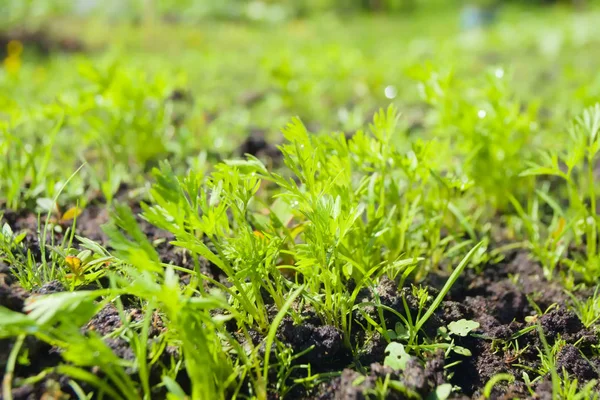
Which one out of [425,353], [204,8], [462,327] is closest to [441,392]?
[425,353]

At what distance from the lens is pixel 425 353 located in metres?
1.39

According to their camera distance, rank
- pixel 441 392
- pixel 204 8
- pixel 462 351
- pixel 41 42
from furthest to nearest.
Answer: pixel 204 8
pixel 41 42
pixel 462 351
pixel 441 392

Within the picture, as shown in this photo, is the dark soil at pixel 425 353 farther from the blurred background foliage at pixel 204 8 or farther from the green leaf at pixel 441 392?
the blurred background foliage at pixel 204 8

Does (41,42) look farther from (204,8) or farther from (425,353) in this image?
(425,353)

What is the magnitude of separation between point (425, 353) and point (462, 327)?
0.47 ft

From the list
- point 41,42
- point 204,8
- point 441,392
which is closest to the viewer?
point 441,392

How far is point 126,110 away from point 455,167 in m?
1.56

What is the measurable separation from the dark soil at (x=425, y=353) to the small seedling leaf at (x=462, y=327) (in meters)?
0.03

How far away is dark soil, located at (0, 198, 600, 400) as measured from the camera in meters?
1.25

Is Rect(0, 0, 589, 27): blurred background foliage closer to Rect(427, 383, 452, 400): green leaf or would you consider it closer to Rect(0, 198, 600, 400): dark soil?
Rect(0, 198, 600, 400): dark soil

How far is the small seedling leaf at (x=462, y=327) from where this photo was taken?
1.43 m

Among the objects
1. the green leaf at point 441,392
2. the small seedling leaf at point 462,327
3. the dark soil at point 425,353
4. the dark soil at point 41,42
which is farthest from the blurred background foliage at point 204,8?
the green leaf at point 441,392

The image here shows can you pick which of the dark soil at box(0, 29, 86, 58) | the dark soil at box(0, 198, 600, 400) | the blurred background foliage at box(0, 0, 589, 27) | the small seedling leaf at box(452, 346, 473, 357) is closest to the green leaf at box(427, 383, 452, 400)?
the dark soil at box(0, 198, 600, 400)

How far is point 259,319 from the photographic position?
4.67ft
